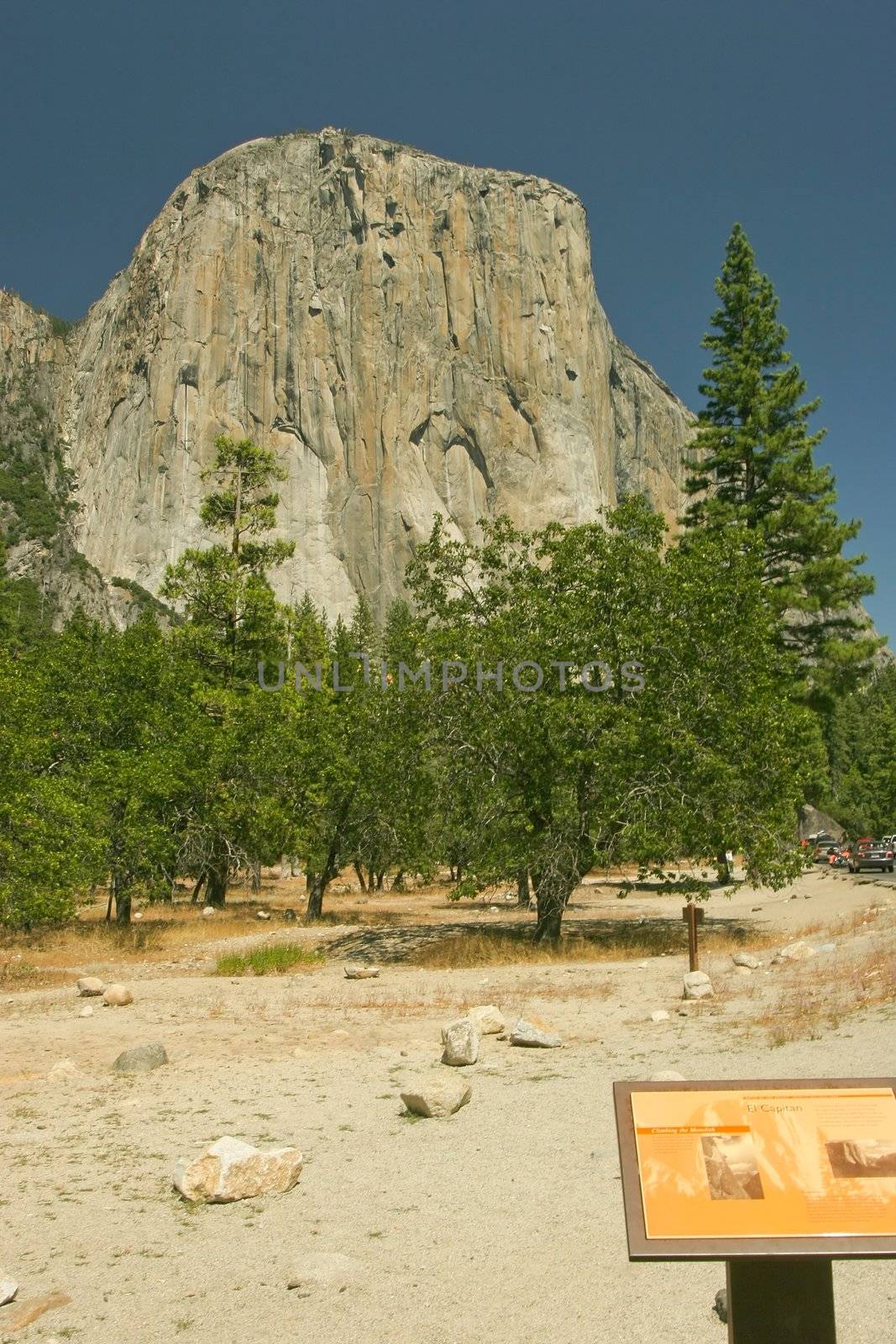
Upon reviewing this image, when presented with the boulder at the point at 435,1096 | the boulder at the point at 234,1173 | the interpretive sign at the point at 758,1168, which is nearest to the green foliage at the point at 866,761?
the boulder at the point at 435,1096

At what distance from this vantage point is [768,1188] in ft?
10.5

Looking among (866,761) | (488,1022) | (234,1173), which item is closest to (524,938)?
(488,1022)

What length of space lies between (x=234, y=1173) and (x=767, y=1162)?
3.89 meters

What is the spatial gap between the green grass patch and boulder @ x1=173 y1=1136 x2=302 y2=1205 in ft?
35.4

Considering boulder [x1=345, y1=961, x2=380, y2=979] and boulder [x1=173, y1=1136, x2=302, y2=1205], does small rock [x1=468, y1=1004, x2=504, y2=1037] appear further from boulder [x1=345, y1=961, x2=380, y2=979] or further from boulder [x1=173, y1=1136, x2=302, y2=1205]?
boulder [x1=345, y1=961, x2=380, y2=979]

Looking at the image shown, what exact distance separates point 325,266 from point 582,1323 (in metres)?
109

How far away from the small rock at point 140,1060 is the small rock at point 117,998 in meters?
3.92

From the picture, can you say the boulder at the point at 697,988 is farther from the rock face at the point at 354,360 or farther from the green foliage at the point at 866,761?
the rock face at the point at 354,360

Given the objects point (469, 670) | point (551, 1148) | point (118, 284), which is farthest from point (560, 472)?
point (551, 1148)

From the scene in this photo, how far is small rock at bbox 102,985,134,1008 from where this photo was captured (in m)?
13.5

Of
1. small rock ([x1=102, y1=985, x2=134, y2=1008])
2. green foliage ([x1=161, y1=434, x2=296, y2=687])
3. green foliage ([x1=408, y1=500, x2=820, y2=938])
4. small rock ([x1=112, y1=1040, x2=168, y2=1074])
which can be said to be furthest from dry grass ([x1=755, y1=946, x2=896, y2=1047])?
green foliage ([x1=161, y1=434, x2=296, y2=687])

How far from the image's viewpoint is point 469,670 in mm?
18406

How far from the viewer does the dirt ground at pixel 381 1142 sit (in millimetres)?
4621

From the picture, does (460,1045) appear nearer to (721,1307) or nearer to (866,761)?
(721,1307)
